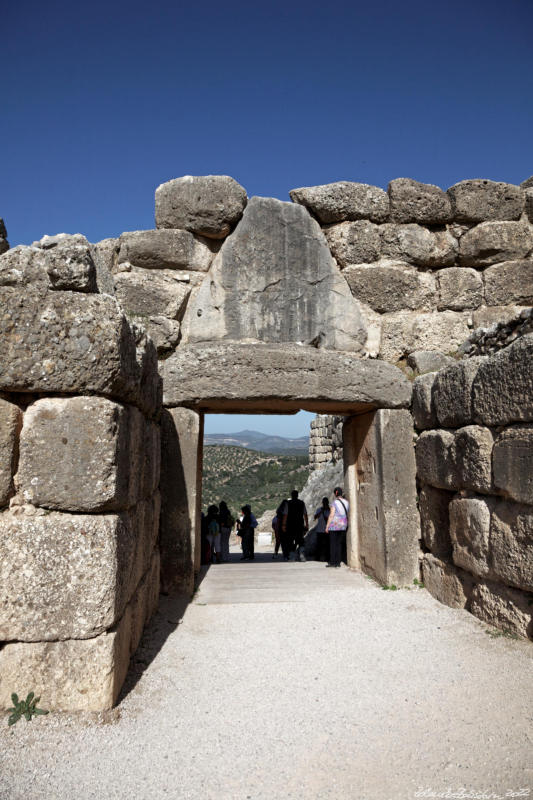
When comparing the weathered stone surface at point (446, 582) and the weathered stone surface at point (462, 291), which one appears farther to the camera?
the weathered stone surface at point (462, 291)

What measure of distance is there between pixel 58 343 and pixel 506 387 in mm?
2881

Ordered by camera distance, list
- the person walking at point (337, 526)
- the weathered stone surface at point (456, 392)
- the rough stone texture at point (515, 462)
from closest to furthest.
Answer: the rough stone texture at point (515, 462), the weathered stone surface at point (456, 392), the person walking at point (337, 526)

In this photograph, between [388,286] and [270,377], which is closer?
[270,377]

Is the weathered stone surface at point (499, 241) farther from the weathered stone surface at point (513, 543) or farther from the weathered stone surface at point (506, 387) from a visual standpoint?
the weathered stone surface at point (513, 543)

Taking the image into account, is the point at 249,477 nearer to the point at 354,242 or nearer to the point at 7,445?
the point at 354,242

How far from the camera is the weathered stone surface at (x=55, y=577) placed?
8.39 ft

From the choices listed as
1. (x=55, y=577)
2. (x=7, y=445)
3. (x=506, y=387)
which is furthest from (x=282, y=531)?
(x=7, y=445)

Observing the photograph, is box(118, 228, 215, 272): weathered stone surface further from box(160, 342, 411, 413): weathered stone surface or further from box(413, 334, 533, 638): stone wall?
box(413, 334, 533, 638): stone wall

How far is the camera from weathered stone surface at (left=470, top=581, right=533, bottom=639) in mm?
3527

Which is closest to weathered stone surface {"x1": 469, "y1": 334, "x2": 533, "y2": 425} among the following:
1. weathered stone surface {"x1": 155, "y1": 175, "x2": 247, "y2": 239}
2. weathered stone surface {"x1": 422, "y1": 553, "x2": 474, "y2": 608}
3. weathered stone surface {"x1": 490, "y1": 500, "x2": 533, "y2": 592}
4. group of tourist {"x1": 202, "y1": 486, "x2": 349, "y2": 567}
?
weathered stone surface {"x1": 490, "y1": 500, "x2": 533, "y2": 592}

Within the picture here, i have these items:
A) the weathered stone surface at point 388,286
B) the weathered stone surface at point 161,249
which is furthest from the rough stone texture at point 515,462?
the weathered stone surface at point 161,249

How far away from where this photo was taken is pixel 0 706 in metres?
2.55

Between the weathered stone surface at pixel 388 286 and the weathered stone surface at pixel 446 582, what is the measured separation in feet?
8.37

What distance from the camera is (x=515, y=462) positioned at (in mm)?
3564
